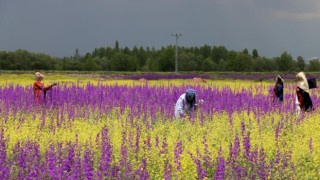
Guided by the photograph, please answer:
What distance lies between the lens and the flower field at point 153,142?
6.84 m

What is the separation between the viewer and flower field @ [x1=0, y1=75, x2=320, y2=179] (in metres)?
6.84

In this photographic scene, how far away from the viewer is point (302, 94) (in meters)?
15.1

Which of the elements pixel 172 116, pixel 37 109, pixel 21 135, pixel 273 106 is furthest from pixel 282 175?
pixel 37 109

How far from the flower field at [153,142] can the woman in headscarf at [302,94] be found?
328 millimetres

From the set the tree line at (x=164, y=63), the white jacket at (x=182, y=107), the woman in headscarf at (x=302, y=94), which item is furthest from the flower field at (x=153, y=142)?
the tree line at (x=164, y=63)

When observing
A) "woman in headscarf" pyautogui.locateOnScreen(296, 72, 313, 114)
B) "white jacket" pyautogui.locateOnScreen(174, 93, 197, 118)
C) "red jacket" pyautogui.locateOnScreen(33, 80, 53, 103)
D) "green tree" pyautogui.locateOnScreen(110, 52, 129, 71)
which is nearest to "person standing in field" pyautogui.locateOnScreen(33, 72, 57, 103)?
"red jacket" pyautogui.locateOnScreen(33, 80, 53, 103)

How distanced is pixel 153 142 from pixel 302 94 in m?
6.84

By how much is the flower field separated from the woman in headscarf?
1.08ft

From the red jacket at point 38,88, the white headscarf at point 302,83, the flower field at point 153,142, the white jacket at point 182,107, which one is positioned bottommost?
the flower field at point 153,142

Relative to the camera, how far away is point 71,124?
39.6 ft

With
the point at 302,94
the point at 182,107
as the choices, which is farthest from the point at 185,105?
the point at 302,94

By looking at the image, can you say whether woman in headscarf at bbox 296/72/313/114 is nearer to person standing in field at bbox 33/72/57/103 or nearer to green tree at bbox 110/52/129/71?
person standing in field at bbox 33/72/57/103

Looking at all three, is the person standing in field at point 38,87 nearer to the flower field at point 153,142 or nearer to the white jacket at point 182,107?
the flower field at point 153,142

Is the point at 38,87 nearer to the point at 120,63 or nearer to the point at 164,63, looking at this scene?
the point at 164,63
